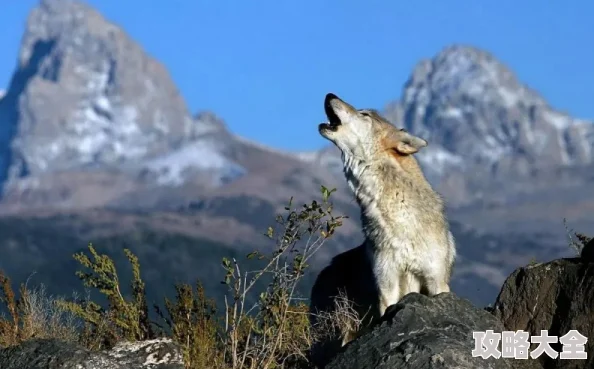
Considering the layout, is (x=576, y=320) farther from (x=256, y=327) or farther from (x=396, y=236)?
(x=256, y=327)

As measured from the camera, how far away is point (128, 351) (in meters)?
13.1

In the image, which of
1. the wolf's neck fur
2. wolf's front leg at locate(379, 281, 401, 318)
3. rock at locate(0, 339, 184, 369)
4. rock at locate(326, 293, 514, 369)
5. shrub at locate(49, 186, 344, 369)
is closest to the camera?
rock at locate(326, 293, 514, 369)

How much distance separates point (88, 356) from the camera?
1285 centimetres

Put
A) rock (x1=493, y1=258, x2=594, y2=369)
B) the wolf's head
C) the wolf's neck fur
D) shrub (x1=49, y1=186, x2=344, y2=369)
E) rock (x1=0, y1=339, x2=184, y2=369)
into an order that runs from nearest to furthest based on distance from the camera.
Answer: rock (x1=0, y1=339, x2=184, y2=369) < rock (x1=493, y1=258, x2=594, y2=369) < shrub (x1=49, y1=186, x2=344, y2=369) < the wolf's neck fur < the wolf's head

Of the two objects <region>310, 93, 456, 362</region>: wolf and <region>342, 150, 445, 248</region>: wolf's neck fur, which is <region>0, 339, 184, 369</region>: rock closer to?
<region>310, 93, 456, 362</region>: wolf

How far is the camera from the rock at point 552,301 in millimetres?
13766

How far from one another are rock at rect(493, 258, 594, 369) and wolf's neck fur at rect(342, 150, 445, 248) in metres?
1.57

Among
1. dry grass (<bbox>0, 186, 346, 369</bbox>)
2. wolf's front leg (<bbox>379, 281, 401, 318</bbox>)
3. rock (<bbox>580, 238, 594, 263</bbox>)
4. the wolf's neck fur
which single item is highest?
the wolf's neck fur

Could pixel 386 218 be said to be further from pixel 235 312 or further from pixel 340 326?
pixel 235 312

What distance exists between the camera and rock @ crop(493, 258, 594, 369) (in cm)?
1377

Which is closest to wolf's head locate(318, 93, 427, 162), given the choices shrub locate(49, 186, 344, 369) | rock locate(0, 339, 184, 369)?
shrub locate(49, 186, 344, 369)

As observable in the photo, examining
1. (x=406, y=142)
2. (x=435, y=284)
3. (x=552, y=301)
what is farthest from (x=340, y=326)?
(x=406, y=142)

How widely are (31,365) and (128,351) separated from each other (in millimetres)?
911

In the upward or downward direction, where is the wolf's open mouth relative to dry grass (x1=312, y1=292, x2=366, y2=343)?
upward
